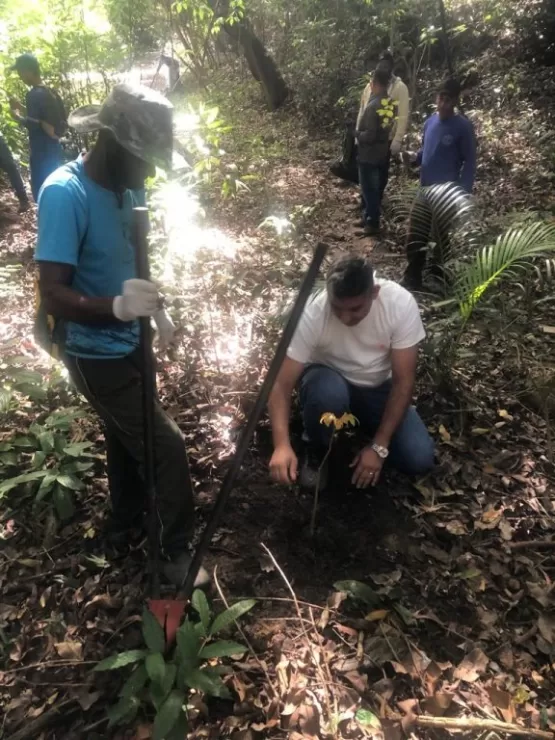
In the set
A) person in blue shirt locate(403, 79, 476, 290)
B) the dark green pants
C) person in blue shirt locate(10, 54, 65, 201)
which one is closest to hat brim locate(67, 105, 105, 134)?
the dark green pants

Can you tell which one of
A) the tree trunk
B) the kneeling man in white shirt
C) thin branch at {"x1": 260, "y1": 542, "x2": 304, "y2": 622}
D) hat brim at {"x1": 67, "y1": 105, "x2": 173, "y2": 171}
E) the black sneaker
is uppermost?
the tree trunk

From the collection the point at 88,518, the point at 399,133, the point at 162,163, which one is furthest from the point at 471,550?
the point at 399,133

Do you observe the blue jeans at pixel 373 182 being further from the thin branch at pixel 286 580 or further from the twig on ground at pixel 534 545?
the thin branch at pixel 286 580

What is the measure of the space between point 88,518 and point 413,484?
1.89m

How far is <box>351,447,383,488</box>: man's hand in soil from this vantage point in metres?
2.84

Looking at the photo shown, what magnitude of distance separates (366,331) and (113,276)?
1.40 meters

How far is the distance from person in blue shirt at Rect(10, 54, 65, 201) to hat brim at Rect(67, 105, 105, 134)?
417cm

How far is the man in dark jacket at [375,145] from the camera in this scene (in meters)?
5.93

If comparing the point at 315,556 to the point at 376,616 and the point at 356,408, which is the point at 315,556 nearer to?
the point at 376,616

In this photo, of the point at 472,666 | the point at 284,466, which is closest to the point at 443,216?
the point at 284,466

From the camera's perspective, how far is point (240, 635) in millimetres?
2363

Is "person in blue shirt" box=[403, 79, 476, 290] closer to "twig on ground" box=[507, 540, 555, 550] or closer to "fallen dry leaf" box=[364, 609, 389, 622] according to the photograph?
"twig on ground" box=[507, 540, 555, 550]

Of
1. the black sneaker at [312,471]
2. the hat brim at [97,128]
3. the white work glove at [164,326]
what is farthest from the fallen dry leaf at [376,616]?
the hat brim at [97,128]

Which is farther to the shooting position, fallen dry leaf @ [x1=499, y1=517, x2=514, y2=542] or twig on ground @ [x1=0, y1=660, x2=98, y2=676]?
fallen dry leaf @ [x1=499, y1=517, x2=514, y2=542]
